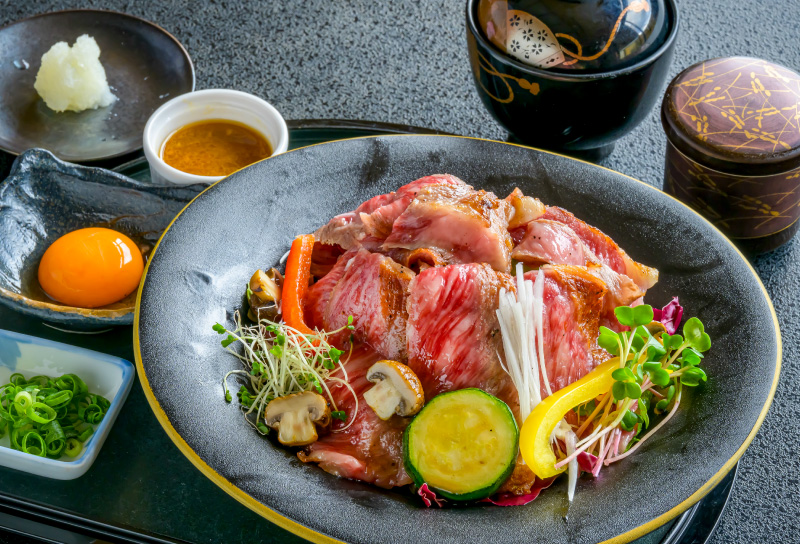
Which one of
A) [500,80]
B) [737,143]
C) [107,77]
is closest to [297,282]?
[500,80]

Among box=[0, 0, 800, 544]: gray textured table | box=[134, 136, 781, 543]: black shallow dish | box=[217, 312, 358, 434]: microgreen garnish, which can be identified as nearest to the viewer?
box=[134, 136, 781, 543]: black shallow dish

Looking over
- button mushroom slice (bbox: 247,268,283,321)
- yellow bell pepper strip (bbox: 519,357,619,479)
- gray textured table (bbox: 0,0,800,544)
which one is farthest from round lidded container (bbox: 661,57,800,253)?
button mushroom slice (bbox: 247,268,283,321)

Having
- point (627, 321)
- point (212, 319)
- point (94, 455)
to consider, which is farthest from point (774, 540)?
point (94, 455)

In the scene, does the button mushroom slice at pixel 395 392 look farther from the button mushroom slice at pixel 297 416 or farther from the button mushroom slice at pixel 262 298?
the button mushroom slice at pixel 262 298

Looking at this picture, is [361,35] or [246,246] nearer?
[246,246]

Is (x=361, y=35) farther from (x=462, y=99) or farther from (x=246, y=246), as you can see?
(x=246, y=246)

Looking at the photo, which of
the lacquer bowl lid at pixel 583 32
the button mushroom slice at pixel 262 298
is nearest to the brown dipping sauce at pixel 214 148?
the button mushroom slice at pixel 262 298

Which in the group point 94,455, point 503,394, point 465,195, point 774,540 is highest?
point 465,195

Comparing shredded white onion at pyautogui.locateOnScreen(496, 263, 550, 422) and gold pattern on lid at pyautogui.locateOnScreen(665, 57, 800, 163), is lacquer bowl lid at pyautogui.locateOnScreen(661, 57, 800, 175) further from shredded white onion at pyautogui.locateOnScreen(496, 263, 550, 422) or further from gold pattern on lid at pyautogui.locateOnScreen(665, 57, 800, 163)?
shredded white onion at pyautogui.locateOnScreen(496, 263, 550, 422)
